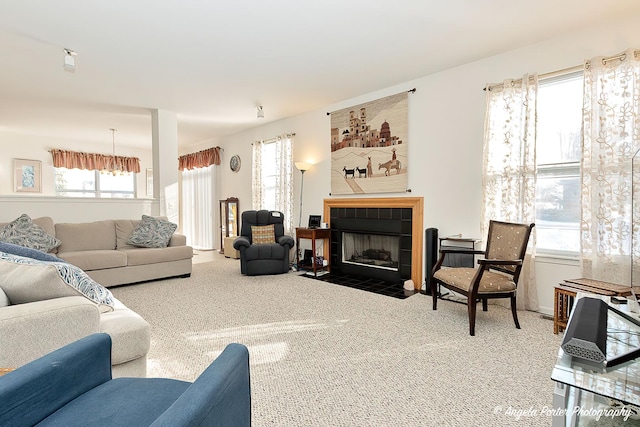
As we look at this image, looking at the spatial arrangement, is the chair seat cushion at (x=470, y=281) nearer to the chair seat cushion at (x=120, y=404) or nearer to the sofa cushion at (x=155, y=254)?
the chair seat cushion at (x=120, y=404)

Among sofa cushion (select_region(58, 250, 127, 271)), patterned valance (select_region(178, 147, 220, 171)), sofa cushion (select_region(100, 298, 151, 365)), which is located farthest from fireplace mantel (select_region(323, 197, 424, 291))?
patterned valance (select_region(178, 147, 220, 171))

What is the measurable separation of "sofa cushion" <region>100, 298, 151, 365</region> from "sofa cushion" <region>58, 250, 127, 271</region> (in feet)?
8.95

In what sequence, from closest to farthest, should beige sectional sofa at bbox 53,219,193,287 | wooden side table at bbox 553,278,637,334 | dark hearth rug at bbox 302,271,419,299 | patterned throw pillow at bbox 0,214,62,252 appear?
wooden side table at bbox 553,278,637,334, patterned throw pillow at bbox 0,214,62,252, dark hearth rug at bbox 302,271,419,299, beige sectional sofa at bbox 53,219,193,287

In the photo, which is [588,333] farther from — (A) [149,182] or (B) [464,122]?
(A) [149,182]

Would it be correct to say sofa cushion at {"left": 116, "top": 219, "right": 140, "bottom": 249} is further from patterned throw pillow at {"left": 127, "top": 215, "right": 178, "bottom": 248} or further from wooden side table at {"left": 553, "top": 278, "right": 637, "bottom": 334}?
wooden side table at {"left": 553, "top": 278, "right": 637, "bottom": 334}

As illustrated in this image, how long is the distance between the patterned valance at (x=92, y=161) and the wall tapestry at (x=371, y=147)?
5.96 m

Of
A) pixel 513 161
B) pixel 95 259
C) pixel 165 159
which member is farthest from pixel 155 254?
pixel 513 161

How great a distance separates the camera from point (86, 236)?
4.29m

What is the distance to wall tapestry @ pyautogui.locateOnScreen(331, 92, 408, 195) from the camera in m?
4.18

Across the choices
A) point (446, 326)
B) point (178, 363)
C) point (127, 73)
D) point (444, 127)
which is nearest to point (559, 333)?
point (446, 326)

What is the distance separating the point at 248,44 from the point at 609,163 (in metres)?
3.38

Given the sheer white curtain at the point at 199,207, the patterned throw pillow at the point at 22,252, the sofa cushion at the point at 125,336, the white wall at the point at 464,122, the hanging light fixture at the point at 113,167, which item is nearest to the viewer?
the sofa cushion at the point at 125,336

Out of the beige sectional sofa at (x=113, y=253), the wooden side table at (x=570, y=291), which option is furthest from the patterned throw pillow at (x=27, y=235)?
the wooden side table at (x=570, y=291)

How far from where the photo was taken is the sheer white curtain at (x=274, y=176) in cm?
565
